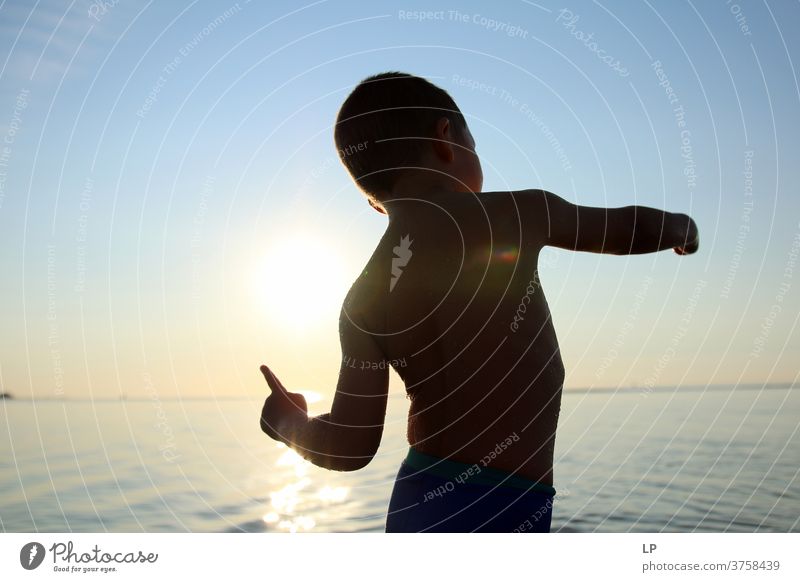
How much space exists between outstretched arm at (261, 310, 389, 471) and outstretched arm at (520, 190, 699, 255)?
0.56 metres

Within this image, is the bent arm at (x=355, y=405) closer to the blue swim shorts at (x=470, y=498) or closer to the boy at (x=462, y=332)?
the boy at (x=462, y=332)

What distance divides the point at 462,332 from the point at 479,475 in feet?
1.19

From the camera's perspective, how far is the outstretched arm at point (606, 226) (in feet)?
6.56

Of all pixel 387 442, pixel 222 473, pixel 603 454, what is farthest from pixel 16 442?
pixel 603 454

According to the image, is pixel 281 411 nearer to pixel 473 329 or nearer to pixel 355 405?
pixel 355 405

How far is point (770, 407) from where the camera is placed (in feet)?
59.7

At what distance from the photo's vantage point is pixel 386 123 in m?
2.28

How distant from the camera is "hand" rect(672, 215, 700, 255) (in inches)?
80.9

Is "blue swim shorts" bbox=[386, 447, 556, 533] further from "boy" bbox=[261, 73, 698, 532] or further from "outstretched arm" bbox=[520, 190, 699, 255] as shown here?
"outstretched arm" bbox=[520, 190, 699, 255]

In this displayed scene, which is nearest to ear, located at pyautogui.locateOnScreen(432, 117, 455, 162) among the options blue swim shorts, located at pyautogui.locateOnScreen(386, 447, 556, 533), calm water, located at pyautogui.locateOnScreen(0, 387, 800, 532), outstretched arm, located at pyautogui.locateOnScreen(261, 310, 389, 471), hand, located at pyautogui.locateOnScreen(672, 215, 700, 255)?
outstretched arm, located at pyautogui.locateOnScreen(261, 310, 389, 471)

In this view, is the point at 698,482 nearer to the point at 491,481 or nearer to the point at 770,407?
the point at 491,481
